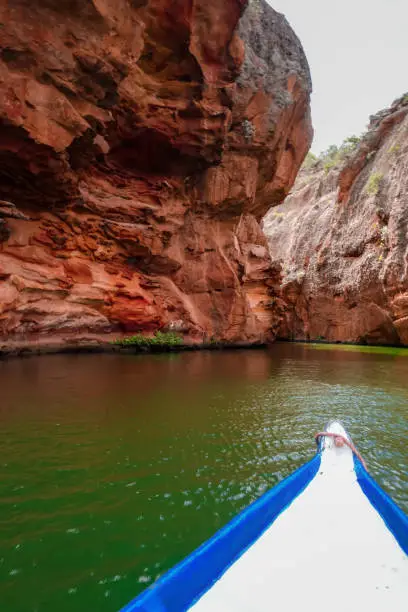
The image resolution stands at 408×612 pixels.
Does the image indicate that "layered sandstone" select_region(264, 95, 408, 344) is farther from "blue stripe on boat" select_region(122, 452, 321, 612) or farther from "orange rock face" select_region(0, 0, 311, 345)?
"blue stripe on boat" select_region(122, 452, 321, 612)

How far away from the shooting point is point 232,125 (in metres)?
17.6

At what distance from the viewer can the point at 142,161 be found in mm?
16812

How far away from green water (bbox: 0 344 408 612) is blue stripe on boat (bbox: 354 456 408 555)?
0.64 metres

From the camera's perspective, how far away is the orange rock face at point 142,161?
404 inches

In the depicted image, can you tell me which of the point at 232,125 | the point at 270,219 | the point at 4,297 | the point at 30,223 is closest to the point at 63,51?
the point at 30,223

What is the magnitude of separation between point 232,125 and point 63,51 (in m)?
9.68

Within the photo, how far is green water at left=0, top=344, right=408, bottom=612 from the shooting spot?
6.20ft

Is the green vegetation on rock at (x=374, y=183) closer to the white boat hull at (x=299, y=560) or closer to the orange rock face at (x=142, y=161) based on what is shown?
the orange rock face at (x=142, y=161)

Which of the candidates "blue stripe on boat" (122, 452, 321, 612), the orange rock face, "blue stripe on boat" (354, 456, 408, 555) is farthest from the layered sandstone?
"blue stripe on boat" (122, 452, 321, 612)

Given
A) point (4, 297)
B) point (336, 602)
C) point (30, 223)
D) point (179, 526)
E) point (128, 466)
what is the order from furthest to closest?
point (30, 223)
point (4, 297)
point (128, 466)
point (179, 526)
point (336, 602)

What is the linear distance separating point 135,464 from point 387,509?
2.19 m

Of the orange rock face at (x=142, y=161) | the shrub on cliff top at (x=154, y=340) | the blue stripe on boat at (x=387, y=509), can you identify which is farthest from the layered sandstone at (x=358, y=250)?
the blue stripe on boat at (x=387, y=509)

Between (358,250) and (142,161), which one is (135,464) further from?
(358,250)

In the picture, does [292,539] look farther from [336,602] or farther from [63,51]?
[63,51]
